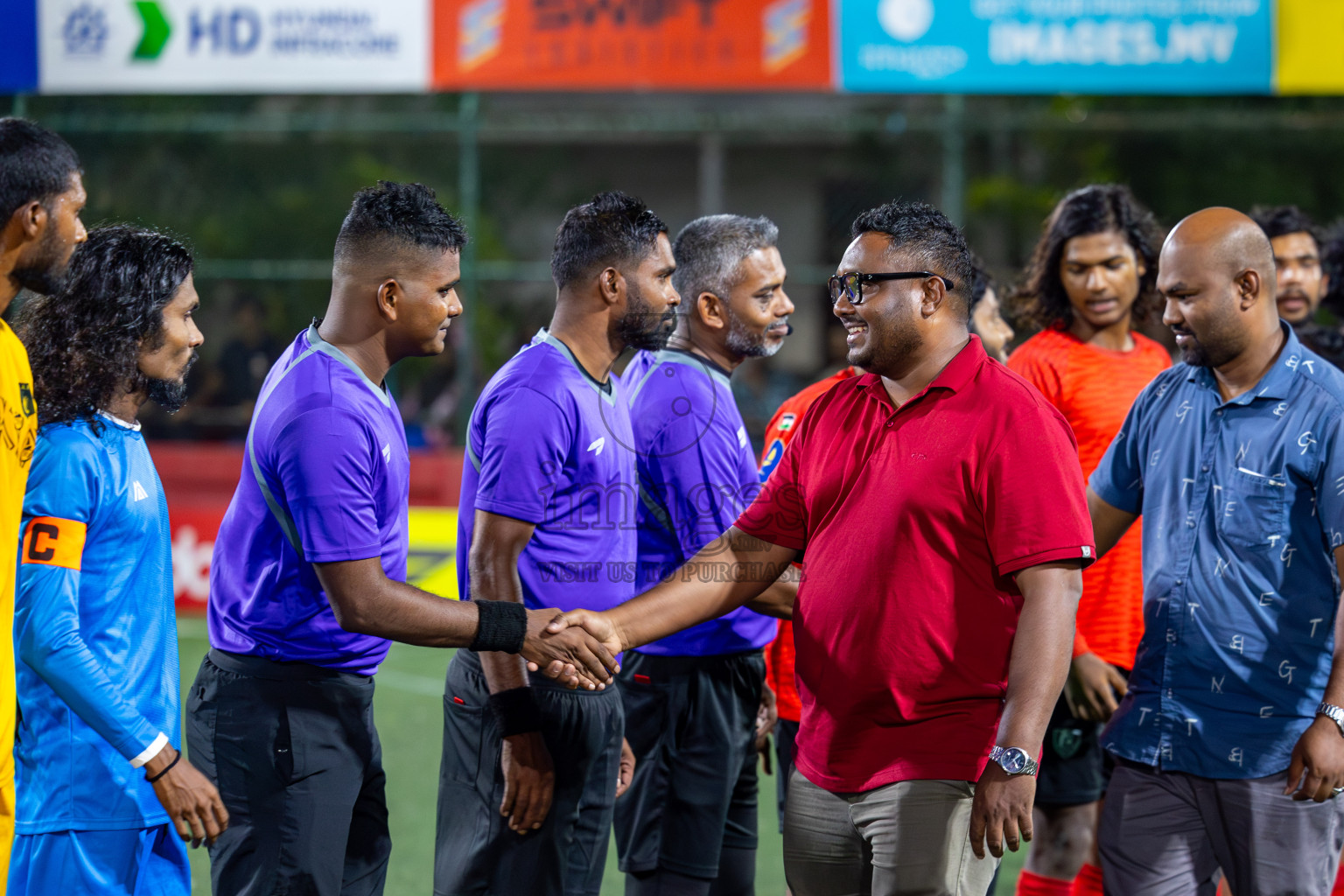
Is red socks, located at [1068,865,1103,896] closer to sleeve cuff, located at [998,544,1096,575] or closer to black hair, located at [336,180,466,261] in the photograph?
sleeve cuff, located at [998,544,1096,575]

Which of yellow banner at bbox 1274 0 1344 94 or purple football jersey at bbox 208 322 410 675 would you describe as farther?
yellow banner at bbox 1274 0 1344 94

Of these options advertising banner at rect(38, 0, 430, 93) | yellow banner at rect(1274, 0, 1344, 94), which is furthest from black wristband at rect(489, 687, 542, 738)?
yellow banner at rect(1274, 0, 1344, 94)

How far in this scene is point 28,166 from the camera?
8.95 feet

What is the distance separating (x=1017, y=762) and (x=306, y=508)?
5.72ft

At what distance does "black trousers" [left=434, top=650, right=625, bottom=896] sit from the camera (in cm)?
352

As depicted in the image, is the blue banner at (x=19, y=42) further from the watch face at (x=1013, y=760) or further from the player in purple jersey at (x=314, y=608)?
the watch face at (x=1013, y=760)

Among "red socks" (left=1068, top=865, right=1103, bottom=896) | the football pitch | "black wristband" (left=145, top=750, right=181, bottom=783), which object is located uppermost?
"black wristband" (left=145, top=750, right=181, bottom=783)

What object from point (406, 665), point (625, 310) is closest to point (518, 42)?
point (406, 665)

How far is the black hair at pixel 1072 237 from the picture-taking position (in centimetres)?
492

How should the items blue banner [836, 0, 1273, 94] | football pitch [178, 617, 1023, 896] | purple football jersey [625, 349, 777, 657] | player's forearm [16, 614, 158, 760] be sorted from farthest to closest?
blue banner [836, 0, 1273, 94] → football pitch [178, 617, 1023, 896] → purple football jersey [625, 349, 777, 657] → player's forearm [16, 614, 158, 760]

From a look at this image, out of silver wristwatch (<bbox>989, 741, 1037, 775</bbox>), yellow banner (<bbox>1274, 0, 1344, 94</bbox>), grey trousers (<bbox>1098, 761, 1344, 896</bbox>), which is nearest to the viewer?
silver wristwatch (<bbox>989, 741, 1037, 775</bbox>)

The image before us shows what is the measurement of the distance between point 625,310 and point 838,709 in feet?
4.90

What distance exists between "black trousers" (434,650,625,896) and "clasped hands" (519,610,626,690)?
14 cm

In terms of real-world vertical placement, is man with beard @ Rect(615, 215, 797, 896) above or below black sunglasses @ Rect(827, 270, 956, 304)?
below
